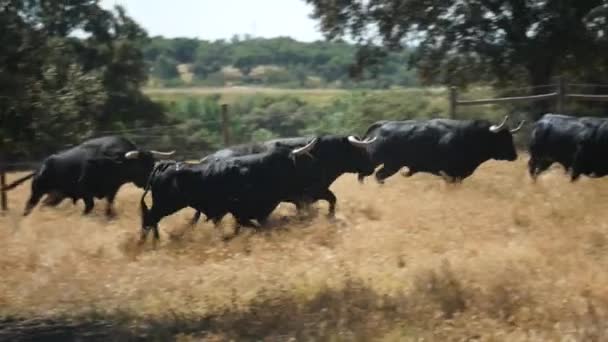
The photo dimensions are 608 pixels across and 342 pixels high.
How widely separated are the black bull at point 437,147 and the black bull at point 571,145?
891 mm

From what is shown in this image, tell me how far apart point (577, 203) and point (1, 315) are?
729cm

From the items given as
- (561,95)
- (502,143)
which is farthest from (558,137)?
(561,95)

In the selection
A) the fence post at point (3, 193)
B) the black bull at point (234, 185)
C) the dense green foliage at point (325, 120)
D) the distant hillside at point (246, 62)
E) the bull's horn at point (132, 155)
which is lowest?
the distant hillside at point (246, 62)

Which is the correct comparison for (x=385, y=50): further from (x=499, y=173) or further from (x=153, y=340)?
(x=153, y=340)

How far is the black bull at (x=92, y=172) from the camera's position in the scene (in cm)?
1590

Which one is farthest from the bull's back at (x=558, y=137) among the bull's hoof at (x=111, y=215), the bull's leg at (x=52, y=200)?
the bull's leg at (x=52, y=200)

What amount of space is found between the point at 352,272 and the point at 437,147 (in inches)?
282

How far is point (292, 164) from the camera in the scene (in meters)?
13.1

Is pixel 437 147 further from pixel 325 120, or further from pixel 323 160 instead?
pixel 325 120

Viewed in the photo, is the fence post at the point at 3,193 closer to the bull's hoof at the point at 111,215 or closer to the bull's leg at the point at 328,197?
the bull's hoof at the point at 111,215

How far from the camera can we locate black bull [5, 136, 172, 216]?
15898 mm

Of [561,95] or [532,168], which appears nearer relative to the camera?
[532,168]

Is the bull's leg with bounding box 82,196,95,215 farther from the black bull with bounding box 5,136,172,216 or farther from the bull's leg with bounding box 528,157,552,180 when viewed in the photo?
the bull's leg with bounding box 528,157,552,180

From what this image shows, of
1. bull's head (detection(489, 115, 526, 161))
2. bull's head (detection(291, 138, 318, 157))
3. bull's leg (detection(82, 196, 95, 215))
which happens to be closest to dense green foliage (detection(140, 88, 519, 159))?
bull's leg (detection(82, 196, 95, 215))
